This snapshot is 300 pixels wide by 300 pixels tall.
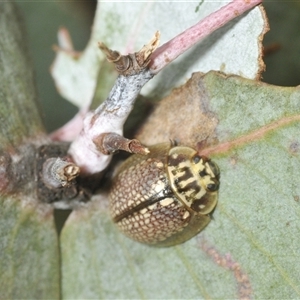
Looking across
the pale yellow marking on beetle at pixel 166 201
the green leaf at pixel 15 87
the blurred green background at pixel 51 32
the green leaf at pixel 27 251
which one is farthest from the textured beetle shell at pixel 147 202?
the blurred green background at pixel 51 32

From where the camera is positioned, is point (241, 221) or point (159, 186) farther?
point (159, 186)

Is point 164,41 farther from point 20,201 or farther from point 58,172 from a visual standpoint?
point 20,201

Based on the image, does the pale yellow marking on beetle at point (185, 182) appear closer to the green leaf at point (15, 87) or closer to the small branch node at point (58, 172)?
the small branch node at point (58, 172)

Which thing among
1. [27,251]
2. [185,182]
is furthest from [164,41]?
[27,251]

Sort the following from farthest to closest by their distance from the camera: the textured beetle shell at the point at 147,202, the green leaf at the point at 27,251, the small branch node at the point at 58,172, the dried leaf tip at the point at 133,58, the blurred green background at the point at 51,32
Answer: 1. the blurred green background at the point at 51,32
2. the textured beetle shell at the point at 147,202
3. the green leaf at the point at 27,251
4. the small branch node at the point at 58,172
5. the dried leaf tip at the point at 133,58

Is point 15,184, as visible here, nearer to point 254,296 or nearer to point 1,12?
point 1,12

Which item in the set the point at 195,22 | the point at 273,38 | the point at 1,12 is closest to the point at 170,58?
the point at 195,22
